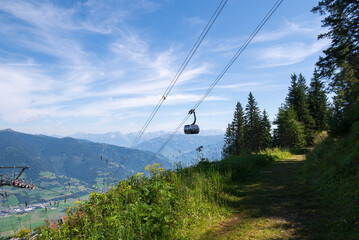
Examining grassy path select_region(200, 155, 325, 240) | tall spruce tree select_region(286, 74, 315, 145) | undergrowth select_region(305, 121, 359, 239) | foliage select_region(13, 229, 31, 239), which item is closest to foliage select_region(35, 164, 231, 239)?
foliage select_region(13, 229, 31, 239)

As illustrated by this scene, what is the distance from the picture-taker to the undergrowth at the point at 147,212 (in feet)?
14.6

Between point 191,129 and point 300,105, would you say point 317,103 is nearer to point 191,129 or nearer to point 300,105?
point 300,105

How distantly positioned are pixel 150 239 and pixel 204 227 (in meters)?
1.56

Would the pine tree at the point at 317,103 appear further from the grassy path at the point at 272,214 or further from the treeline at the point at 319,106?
the grassy path at the point at 272,214

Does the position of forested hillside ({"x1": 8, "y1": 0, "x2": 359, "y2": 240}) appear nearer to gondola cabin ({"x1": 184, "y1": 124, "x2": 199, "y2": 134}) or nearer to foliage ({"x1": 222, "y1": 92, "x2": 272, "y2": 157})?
gondola cabin ({"x1": 184, "y1": 124, "x2": 199, "y2": 134})

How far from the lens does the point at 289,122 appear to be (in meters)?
39.0

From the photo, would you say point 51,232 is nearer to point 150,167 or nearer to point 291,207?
point 150,167

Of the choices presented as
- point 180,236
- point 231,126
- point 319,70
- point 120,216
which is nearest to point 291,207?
point 180,236

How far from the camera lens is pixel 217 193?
7.00 m

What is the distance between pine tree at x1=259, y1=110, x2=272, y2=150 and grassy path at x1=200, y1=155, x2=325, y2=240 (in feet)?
147

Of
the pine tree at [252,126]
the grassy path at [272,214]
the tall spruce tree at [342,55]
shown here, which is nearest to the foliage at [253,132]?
the pine tree at [252,126]

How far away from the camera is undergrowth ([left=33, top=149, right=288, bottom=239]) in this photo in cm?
444

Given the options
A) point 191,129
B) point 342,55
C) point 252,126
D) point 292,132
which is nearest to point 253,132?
point 252,126

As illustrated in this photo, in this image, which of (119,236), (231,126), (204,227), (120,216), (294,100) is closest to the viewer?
(119,236)
